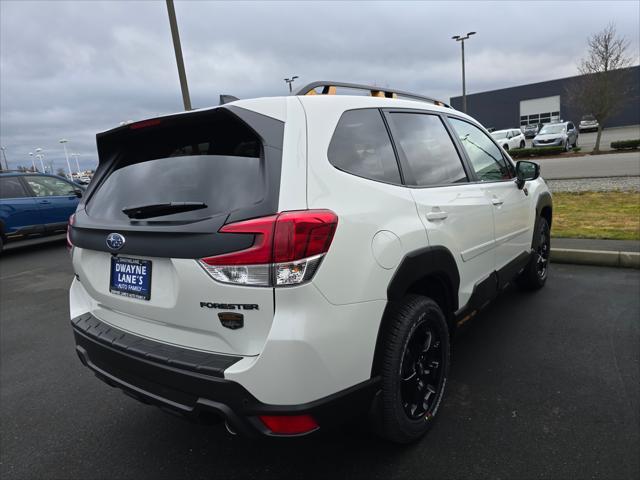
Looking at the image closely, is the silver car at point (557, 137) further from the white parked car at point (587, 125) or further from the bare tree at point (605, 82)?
the white parked car at point (587, 125)

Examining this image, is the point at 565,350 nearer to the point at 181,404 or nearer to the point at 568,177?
the point at 181,404

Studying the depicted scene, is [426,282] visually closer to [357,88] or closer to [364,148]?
[364,148]

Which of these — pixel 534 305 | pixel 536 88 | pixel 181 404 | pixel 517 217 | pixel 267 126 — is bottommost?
pixel 534 305

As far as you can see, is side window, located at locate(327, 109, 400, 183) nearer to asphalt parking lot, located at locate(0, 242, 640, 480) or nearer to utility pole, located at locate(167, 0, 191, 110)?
asphalt parking lot, located at locate(0, 242, 640, 480)

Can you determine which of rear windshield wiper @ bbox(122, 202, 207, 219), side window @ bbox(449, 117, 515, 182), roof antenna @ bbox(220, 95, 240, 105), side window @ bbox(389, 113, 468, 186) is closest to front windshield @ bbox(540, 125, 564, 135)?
side window @ bbox(449, 117, 515, 182)

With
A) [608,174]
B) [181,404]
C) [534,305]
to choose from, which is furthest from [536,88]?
[181,404]

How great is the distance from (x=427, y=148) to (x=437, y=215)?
21.3 inches

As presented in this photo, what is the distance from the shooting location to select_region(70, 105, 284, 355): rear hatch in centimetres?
173

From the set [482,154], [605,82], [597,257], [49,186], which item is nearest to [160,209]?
[482,154]

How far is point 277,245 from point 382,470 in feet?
4.49

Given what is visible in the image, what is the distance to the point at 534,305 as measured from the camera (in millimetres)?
4273

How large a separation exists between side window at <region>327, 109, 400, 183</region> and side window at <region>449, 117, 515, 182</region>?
43.4 inches

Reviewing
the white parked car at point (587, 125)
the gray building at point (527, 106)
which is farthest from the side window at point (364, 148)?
the gray building at point (527, 106)

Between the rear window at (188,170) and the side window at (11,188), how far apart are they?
28.9 ft
